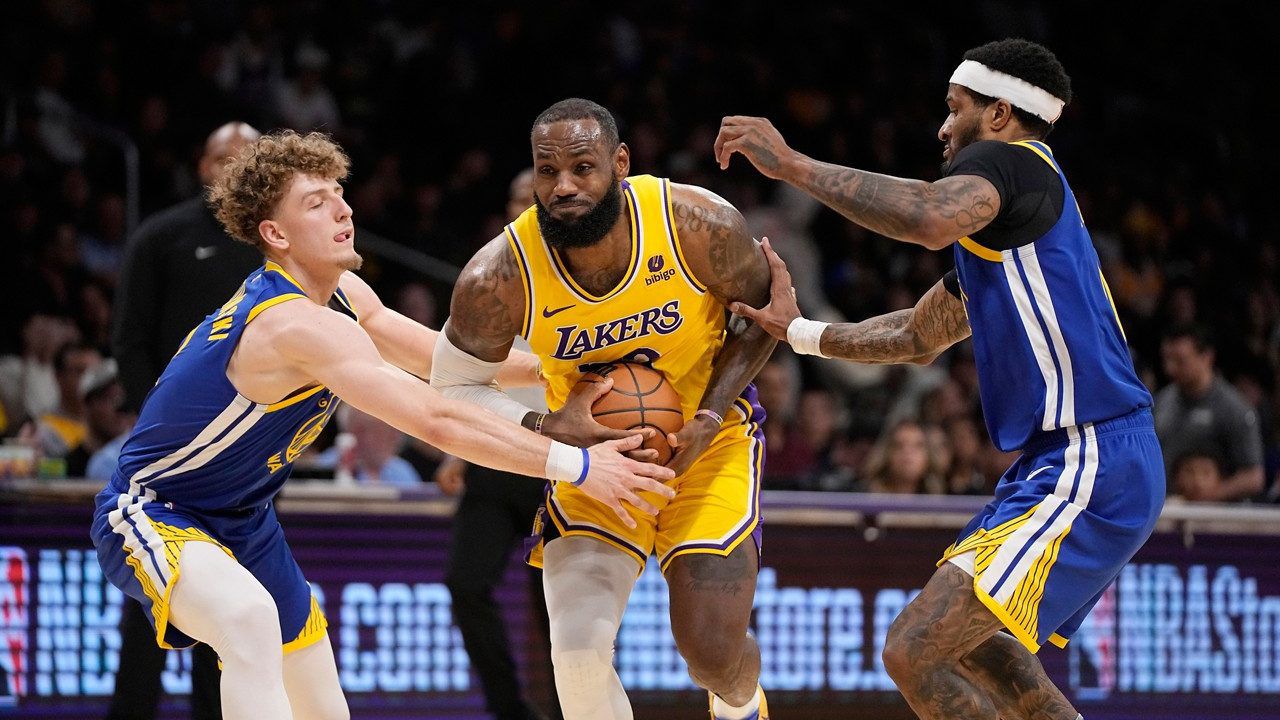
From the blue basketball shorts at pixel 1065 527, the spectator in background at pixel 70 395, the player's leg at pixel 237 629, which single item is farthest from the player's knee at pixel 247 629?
the spectator in background at pixel 70 395

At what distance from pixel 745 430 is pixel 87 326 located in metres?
5.90

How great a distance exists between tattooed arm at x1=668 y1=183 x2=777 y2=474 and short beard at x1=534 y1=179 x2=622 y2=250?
0.26 m

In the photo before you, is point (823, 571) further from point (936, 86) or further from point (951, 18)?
point (951, 18)

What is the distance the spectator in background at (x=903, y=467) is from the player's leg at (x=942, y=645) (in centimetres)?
446

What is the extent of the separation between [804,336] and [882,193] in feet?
3.03

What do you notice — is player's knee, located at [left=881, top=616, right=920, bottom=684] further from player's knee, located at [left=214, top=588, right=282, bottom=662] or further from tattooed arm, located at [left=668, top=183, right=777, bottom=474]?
player's knee, located at [left=214, top=588, right=282, bottom=662]

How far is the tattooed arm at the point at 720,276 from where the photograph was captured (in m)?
4.95

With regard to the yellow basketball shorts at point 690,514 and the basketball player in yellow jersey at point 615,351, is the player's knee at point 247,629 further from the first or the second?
the yellow basketball shorts at point 690,514

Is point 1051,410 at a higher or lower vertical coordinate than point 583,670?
higher

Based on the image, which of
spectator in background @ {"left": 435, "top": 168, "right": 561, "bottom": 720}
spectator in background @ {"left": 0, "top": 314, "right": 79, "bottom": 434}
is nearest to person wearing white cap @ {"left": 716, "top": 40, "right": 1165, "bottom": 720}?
spectator in background @ {"left": 435, "top": 168, "right": 561, "bottom": 720}

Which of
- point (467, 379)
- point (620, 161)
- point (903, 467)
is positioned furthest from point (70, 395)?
point (620, 161)

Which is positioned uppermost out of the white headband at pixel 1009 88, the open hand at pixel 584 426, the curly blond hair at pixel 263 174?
the white headband at pixel 1009 88

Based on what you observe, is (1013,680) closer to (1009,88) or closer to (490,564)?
(1009,88)

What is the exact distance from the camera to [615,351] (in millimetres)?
4953
